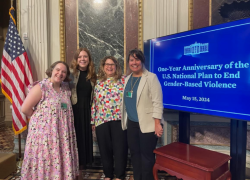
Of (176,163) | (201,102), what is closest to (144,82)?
(201,102)

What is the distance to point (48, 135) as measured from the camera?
1785 mm

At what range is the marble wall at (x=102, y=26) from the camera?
2.92 metres

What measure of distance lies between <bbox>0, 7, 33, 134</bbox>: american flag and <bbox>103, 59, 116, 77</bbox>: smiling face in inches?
62.6

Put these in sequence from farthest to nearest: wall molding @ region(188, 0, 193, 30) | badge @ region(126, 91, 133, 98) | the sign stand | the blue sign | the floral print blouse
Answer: wall molding @ region(188, 0, 193, 30)
the floral print blouse
badge @ region(126, 91, 133, 98)
the sign stand
the blue sign

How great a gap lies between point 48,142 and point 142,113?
1.03 meters

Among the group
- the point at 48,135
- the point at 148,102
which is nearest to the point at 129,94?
the point at 148,102

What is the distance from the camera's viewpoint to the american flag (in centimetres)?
276

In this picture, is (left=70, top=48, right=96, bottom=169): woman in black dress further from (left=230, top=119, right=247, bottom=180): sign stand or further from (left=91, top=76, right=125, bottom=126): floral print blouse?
(left=230, top=119, right=247, bottom=180): sign stand

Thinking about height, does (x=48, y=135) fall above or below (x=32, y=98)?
below

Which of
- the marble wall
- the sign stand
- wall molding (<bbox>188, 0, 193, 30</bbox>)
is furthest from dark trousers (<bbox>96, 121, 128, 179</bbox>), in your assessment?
wall molding (<bbox>188, 0, 193, 30</bbox>)

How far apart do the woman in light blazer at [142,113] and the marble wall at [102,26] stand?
119cm

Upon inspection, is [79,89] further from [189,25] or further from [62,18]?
[189,25]

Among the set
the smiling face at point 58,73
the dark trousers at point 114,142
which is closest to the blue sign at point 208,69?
the dark trousers at point 114,142

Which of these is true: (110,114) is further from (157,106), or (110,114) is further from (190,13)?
(190,13)
